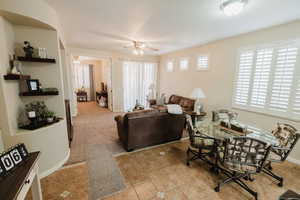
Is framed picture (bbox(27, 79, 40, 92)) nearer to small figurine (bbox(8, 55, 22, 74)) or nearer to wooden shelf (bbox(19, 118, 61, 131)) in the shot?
small figurine (bbox(8, 55, 22, 74))

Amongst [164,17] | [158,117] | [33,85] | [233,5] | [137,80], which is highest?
[164,17]

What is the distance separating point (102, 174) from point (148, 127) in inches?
47.5

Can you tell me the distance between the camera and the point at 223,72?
385 centimetres

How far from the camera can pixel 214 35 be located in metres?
3.54

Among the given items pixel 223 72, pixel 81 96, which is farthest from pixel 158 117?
pixel 81 96

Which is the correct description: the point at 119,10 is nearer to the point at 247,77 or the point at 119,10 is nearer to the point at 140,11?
the point at 140,11

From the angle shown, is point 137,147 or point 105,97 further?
point 105,97

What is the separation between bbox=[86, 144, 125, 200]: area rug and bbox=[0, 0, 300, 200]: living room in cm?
2

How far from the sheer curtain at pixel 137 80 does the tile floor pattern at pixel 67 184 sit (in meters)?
4.08

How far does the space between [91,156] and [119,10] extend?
284 centimetres

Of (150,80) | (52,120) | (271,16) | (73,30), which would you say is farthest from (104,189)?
(150,80)

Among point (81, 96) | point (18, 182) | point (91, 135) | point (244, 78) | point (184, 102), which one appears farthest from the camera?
point (81, 96)

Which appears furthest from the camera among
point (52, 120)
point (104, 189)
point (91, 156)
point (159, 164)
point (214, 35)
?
point (214, 35)

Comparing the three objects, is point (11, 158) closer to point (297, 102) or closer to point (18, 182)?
point (18, 182)
